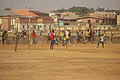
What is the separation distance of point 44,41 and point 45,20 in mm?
42549

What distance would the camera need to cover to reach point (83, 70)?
17594 mm

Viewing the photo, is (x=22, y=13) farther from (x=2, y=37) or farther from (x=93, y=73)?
(x=93, y=73)

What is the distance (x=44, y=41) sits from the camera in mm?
45750

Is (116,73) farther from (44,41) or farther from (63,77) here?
(44,41)

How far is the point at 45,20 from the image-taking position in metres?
88.1

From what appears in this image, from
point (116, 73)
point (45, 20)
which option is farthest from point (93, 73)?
point (45, 20)

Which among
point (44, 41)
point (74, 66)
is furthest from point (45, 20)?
point (74, 66)

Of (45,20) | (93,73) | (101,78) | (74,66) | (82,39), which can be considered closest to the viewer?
(101,78)

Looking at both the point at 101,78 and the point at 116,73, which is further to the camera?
the point at 116,73

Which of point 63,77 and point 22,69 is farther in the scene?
point 22,69

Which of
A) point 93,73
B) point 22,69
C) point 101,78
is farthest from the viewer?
point 22,69

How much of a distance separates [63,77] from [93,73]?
1697 mm

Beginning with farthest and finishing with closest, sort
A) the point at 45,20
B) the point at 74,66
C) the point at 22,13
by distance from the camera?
the point at 22,13 < the point at 45,20 < the point at 74,66

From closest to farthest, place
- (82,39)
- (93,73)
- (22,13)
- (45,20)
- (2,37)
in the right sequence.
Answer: (93,73) < (2,37) < (82,39) < (45,20) < (22,13)
